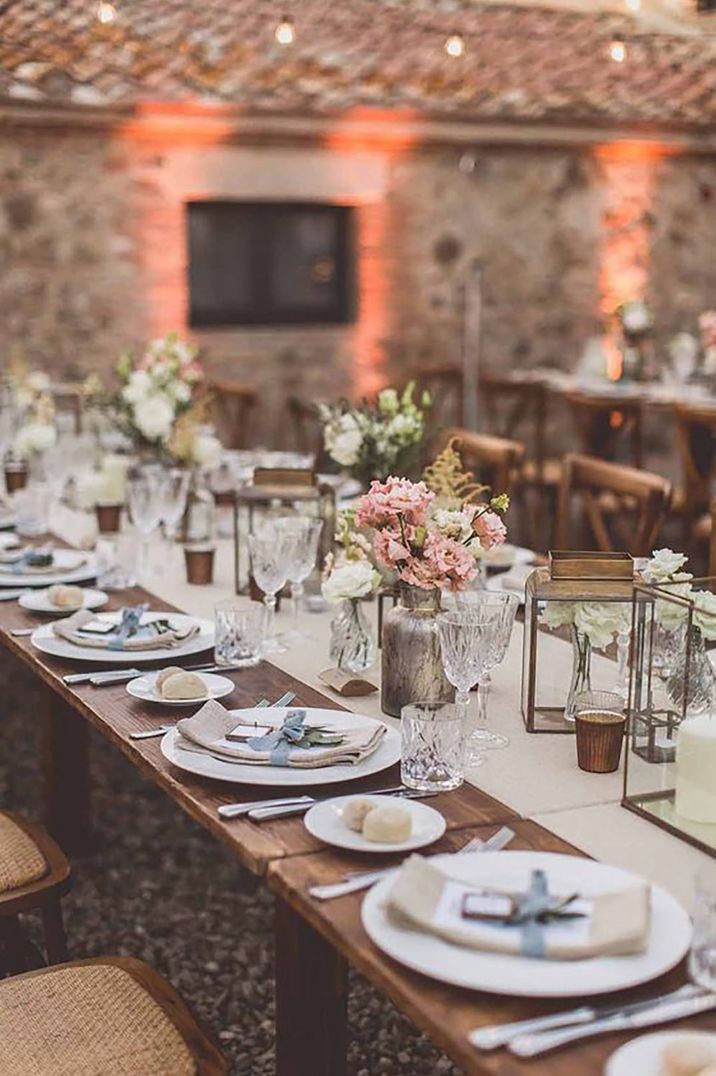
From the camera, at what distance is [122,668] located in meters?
2.72

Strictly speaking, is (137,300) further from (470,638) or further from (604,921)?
(604,921)

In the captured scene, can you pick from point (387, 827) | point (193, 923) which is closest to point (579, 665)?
point (387, 827)

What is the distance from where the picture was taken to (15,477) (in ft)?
15.7

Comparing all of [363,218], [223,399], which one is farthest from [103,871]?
[363,218]

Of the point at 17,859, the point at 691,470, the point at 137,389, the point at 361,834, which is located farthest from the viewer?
the point at 691,470

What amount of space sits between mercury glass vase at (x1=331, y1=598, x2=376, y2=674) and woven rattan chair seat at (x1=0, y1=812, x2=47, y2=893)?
0.63 m

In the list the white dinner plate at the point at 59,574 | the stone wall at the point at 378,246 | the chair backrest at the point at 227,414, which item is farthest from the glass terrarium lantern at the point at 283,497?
the stone wall at the point at 378,246

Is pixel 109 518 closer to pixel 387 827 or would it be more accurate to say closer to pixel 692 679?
pixel 692 679

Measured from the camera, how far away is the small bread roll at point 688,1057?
136cm

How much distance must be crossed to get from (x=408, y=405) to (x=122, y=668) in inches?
43.8

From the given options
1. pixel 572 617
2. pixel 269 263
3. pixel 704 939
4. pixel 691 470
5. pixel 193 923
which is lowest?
pixel 193 923

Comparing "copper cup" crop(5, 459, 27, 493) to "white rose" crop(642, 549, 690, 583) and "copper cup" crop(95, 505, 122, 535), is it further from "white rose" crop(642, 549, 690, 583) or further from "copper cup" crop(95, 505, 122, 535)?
"white rose" crop(642, 549, 690, 583)

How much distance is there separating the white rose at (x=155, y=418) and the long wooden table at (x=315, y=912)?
1559 millimetres

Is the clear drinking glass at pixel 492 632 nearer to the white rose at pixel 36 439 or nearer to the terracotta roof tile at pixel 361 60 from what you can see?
the white rose at pixel 36 439
